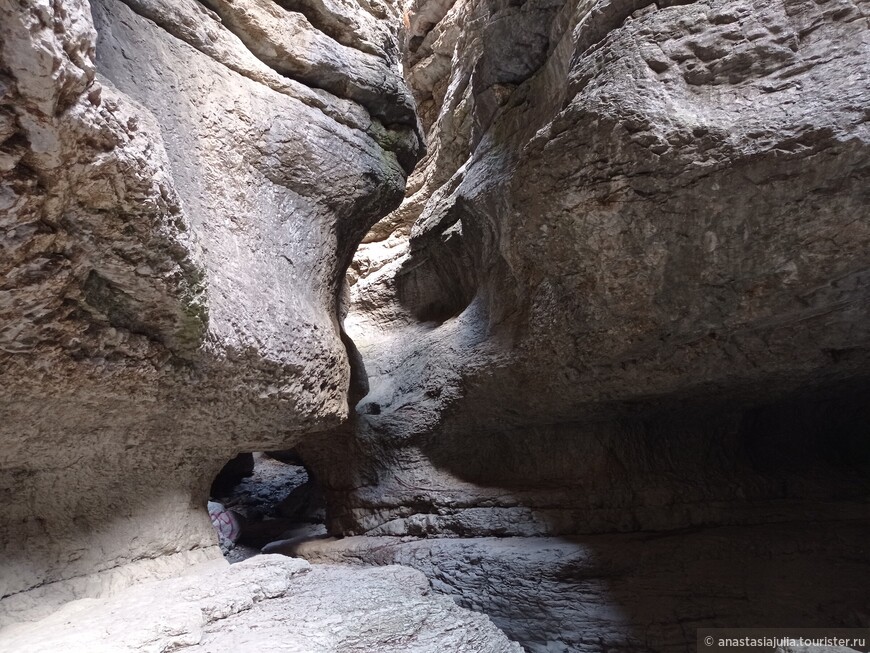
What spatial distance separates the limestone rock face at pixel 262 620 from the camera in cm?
158

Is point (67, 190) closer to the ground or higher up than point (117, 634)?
higher up

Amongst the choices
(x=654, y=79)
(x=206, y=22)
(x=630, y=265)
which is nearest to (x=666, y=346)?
(x=630, y=265)

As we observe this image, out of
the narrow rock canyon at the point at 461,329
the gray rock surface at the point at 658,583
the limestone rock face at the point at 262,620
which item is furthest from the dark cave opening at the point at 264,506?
the limestone rock face at the point at 262,620

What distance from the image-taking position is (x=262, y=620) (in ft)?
5.83

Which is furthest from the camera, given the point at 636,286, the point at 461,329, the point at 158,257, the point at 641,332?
the point at 461,329

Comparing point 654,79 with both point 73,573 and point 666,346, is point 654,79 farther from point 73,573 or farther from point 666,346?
point 73,573

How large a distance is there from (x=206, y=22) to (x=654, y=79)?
2.08 meters

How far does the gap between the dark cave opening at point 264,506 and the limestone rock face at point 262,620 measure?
2144 millimetres

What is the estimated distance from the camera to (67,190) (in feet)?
4.39

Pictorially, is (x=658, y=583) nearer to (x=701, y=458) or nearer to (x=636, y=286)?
(x=701, y=458)

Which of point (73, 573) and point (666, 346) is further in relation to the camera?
point (666, 346)

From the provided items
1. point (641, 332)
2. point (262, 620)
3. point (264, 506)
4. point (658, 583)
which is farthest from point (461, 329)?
point (264, 506)

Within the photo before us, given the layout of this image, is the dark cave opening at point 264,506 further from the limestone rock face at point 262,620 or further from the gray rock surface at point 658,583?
the limestone rock face at point 262,620

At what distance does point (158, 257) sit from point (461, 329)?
7.92 ft
